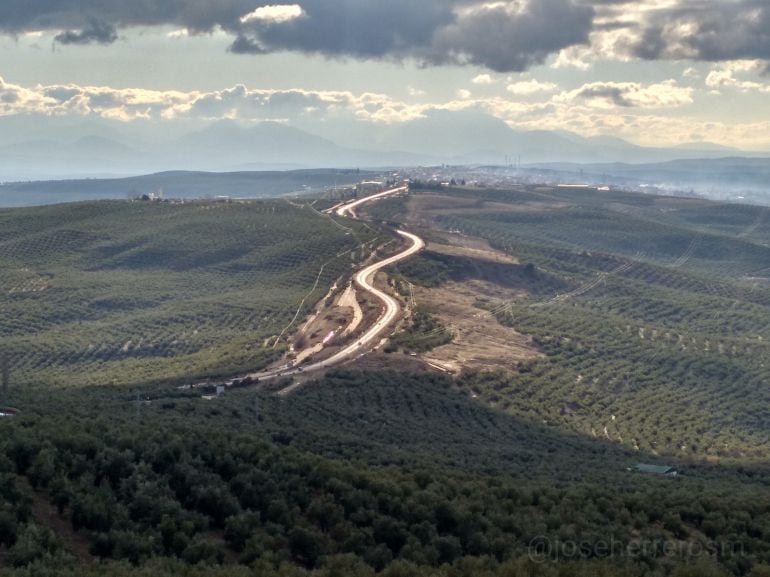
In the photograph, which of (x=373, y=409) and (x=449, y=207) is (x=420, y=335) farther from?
(x=449, y=207)

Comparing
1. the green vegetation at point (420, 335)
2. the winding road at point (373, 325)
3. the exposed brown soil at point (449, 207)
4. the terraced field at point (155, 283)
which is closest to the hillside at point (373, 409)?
the green vegetation at point (420, 335)

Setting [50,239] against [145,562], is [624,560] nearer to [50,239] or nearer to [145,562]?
[145,562]

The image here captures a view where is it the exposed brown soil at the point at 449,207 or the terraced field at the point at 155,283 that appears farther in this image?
the exposed brown soil at the point at 449,207

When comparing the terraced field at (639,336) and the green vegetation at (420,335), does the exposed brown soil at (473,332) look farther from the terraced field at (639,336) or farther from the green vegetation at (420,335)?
the terraced field at (639,336)

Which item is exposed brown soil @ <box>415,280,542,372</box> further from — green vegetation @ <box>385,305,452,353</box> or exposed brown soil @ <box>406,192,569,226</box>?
exposed brown soil @ <box>406,192,569,226</box>

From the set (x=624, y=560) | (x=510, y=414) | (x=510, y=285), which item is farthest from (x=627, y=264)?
(x=624, y=560)

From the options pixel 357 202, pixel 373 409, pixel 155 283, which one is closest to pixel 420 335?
pixel 373 409
